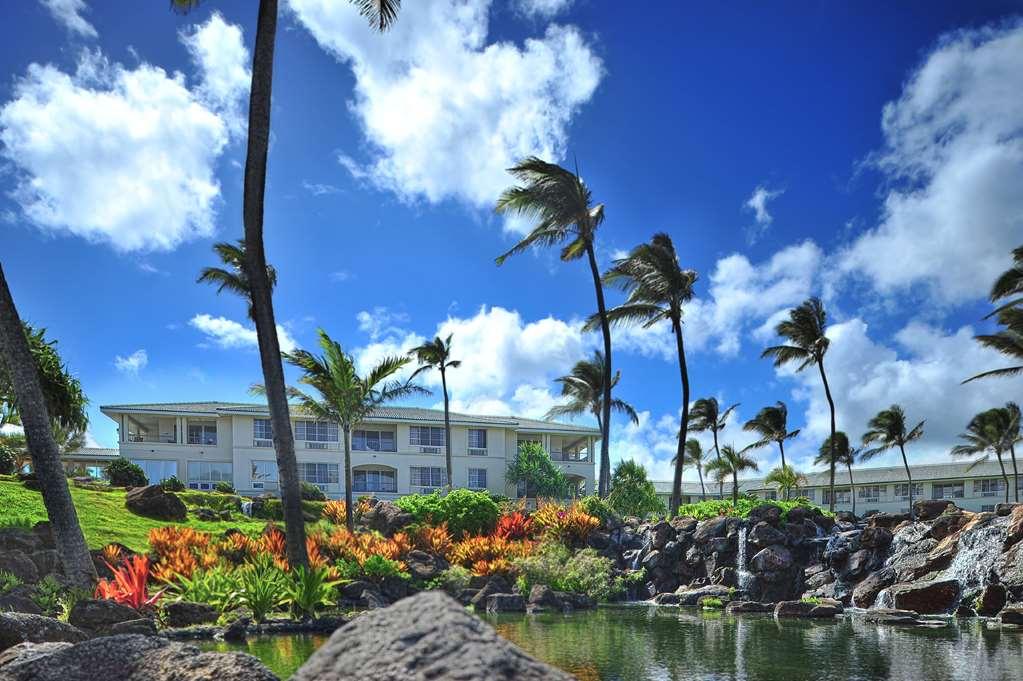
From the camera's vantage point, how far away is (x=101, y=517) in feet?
76.7

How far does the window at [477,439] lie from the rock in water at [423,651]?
148ft

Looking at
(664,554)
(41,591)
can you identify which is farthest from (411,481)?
A: (41,591)

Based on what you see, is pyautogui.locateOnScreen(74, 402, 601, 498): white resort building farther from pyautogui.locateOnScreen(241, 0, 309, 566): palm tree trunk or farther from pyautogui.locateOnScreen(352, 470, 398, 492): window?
pyautogui.locateOnScreen(241, 0, 309, 566): palm tree trunk

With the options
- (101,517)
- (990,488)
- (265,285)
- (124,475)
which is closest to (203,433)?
(124,475)

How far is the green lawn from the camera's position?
21.3 meters

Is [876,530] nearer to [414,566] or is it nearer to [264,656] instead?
[414,566]

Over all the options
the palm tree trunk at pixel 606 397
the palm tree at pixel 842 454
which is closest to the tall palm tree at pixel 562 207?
the palm tree trunk at pixel 606 397

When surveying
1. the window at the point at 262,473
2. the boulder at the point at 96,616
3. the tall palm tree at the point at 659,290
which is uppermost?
the tall palm tree at the point at 659,290

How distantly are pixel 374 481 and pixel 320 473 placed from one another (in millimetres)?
3191

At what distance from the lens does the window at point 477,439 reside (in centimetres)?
4950

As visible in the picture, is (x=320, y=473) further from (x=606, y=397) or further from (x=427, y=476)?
(x=606, y=397)

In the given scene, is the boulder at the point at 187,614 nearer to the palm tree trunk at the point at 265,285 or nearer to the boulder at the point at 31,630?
the palm tree trunk at the point at 265,285

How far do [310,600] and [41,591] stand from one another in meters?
5.22

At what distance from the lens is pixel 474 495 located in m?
27.4
